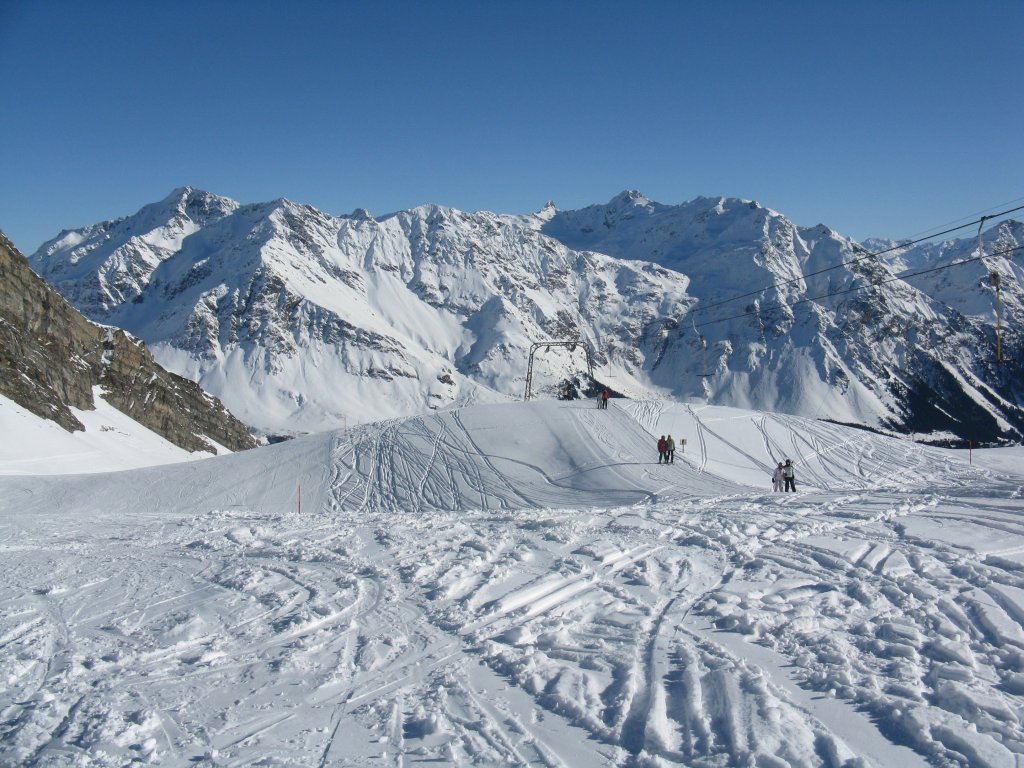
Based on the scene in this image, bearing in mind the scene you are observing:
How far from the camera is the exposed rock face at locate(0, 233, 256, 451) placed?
5213cm

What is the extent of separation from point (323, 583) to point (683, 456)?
73.2ft

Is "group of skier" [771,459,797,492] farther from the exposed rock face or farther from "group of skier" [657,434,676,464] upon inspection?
the exposed rock face

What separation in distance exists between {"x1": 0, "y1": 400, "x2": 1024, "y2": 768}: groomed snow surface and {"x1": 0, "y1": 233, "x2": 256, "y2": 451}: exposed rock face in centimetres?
4533

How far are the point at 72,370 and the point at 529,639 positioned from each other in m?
64.7

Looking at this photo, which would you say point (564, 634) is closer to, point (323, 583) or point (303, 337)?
point (323, 583)

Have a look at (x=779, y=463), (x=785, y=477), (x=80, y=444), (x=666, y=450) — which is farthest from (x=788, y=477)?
(x=80, y=444)

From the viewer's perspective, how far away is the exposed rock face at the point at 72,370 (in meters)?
52.1

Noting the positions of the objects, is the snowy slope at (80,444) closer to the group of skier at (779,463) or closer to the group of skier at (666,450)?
the group of skier at (779,463)

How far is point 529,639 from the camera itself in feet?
23.4

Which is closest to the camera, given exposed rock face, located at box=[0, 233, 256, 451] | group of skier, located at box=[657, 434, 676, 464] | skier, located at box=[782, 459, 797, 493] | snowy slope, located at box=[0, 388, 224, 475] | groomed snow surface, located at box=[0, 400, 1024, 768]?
groomed snow surface, located at box=[0, 400, 1024, 768]

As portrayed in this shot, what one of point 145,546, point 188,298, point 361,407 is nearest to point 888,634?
point 145,546

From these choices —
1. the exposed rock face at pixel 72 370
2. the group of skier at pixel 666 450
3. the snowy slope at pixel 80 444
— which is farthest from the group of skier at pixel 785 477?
the exposed rock face at pixel 72 370

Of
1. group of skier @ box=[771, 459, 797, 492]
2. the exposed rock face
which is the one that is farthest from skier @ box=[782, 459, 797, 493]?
the exposed rock face

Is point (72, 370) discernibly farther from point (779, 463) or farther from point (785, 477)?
point (785, 477)
